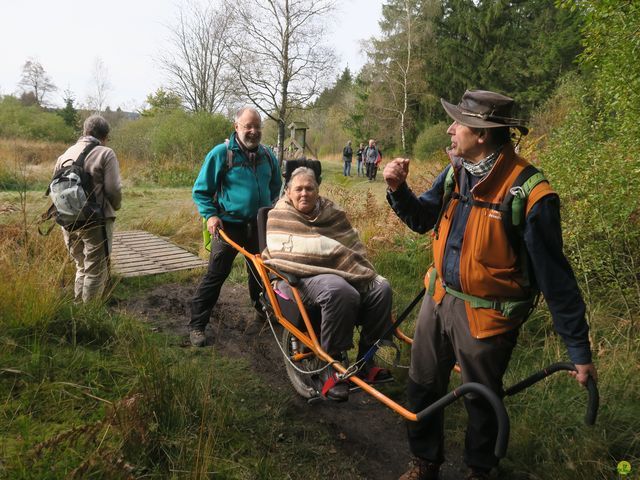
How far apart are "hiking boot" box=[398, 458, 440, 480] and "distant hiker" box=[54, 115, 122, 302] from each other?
10.3 feet

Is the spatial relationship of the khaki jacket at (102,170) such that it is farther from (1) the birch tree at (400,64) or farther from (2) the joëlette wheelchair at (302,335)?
(1) the birch tree at (400,64)

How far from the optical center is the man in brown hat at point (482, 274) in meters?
1.90

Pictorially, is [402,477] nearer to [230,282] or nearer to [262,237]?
[262,237]

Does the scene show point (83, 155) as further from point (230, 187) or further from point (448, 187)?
point (448, 187)

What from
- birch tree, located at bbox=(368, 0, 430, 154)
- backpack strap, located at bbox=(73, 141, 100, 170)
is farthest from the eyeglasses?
birch tree, located at bbox=(368, 0, 430, 154)

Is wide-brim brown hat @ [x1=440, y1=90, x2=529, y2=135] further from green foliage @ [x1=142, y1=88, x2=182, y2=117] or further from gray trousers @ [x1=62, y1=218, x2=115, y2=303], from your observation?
green foliage @ [x1=142, y1=88, x2=182, y2=117]

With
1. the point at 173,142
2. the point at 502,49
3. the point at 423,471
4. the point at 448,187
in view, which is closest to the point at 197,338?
the point at 423,471

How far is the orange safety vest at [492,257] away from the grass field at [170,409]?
103 cm

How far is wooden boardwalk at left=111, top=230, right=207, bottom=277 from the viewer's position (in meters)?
5.99

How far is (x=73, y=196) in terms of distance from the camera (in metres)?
3.89

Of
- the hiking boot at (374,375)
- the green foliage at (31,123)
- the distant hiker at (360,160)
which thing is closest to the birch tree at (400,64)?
the distant hiker at (360,160)

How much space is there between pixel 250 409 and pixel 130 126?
20.3 metres

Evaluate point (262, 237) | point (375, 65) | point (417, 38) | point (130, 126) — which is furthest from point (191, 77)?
point (262, 237)

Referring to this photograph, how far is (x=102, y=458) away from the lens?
2.01 meters
